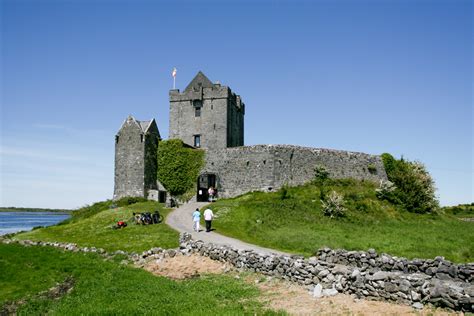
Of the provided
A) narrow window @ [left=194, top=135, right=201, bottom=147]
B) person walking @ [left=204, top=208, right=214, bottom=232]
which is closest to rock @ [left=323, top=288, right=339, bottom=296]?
person walking @ [left=204, top=208, right=214, bottom=232]

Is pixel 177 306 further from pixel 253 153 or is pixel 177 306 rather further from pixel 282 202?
pixel 253 153

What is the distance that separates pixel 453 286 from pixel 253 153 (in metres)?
38.4

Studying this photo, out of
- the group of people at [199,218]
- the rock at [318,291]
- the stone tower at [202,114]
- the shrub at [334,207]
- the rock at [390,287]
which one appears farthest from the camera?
the stone tower at [202,114]

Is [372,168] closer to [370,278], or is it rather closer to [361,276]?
[361,276]

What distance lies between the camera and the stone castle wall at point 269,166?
5025cm

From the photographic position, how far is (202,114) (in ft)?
200

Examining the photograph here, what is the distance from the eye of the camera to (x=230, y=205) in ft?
136

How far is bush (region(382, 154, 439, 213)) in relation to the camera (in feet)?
156

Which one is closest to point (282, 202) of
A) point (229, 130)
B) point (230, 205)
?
point (230, 205)

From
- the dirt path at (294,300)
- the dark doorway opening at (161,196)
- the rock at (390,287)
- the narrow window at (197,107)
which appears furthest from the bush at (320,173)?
the rock at (390,287)

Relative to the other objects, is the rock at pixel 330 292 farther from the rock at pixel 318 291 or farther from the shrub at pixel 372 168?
the shrub at pixel 372 168

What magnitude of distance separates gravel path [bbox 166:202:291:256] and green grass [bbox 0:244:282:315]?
5.51 meters

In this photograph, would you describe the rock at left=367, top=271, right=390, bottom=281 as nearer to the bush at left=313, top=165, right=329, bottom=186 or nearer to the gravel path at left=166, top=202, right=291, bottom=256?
the gravel path at left=166, top=202, right=291, bottom=256

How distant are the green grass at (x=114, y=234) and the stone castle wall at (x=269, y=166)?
10670mm
